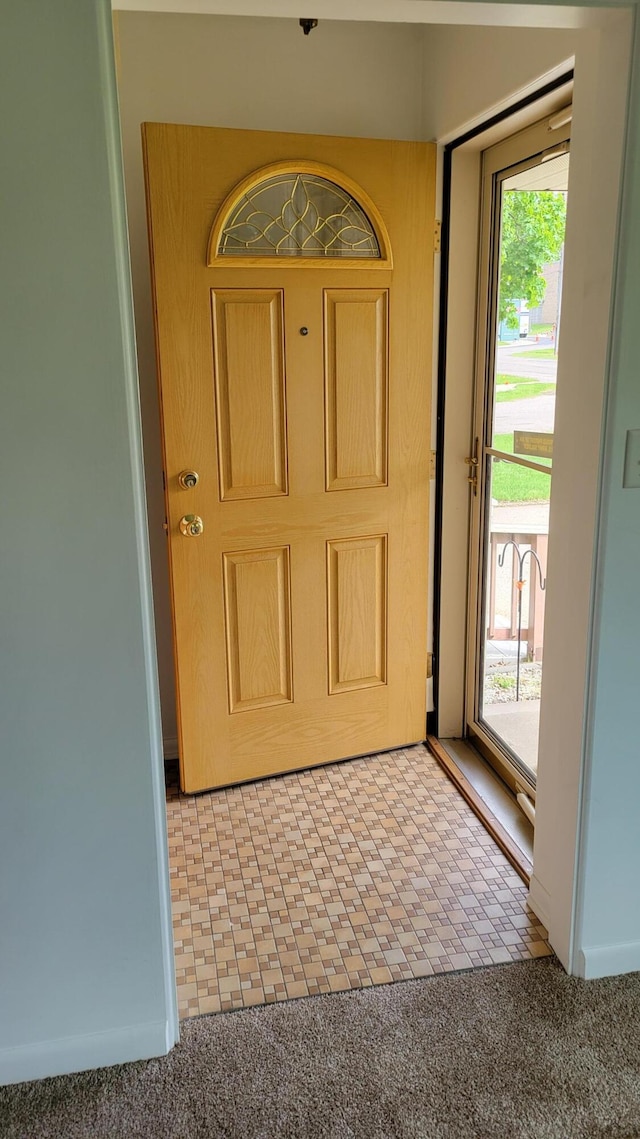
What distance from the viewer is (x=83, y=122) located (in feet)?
4.51

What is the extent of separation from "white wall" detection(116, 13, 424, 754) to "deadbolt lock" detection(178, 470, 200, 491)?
0.97ft

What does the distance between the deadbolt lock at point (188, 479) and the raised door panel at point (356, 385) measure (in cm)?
44

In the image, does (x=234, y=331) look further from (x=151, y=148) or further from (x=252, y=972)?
(x=252, y=972)

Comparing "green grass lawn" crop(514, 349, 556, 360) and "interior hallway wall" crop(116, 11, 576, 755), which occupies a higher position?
"interior hallway wall" crop(116, 11, 576, 755)

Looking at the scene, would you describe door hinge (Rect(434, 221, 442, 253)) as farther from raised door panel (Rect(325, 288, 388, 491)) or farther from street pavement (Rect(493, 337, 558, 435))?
street pavement (Rect(493, 337, 558, 435))

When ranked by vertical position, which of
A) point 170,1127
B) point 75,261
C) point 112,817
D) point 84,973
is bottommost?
point 170,1127

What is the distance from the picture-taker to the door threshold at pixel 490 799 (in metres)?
2.44

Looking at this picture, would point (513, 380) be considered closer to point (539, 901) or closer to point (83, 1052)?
point (539, 901)

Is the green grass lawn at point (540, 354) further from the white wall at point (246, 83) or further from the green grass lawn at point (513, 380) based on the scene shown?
the white wall at point (246, 83)

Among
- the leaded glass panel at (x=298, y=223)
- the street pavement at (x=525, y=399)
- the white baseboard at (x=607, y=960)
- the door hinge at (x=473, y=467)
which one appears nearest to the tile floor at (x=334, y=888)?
the white baseboard at (x=607, y=960)

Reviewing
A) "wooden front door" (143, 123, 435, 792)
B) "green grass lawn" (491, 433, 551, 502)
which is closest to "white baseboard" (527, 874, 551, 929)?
"wooden front door" (143, 123, 435, 792)

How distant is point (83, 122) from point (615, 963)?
2.06 metres

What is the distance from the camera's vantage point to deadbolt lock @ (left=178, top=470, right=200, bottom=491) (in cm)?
252

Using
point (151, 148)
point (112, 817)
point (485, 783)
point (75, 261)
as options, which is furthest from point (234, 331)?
point (485, 783)
